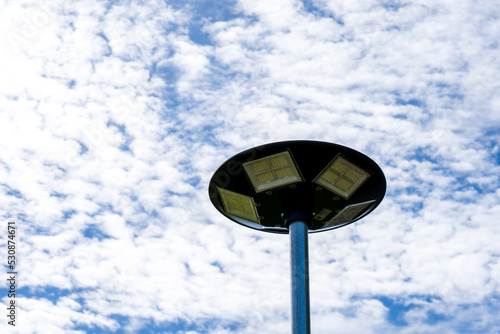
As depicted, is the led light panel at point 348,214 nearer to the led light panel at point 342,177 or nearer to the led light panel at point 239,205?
the led light panel at point 342,177

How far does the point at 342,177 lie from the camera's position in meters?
8.73

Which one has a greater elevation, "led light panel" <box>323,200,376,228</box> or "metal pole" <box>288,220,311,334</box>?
"led light panel" <box>323,200,376,228</box>

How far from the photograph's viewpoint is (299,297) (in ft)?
26.7

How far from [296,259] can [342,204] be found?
3.86 ft

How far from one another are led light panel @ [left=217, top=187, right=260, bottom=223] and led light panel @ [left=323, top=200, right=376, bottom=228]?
3.60 ft

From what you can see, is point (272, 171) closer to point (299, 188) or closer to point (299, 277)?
point (299, 188)

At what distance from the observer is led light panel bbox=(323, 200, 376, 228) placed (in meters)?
9.16

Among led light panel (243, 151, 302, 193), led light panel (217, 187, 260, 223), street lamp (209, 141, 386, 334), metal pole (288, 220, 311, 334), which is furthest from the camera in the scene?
led light panel (217, 187, 260, 223)

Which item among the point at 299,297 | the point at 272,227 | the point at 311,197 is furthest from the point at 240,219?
the point at 299,297

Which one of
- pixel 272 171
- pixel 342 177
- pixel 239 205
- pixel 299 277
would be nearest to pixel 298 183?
pixel 272 171

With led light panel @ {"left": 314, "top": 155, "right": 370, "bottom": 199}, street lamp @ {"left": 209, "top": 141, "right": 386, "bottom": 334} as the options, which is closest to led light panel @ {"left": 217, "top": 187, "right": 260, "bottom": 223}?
street lamp @ {"left": 209, "top": 141, "right": 386, "bottom": 334}

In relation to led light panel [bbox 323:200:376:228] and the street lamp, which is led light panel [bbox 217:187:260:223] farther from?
led light panel [bbox 323:200:376:228]

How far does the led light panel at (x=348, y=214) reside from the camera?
9.16 meters

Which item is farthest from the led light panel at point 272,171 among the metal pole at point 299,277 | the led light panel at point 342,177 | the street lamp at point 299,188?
the metal pole at point 299,277
